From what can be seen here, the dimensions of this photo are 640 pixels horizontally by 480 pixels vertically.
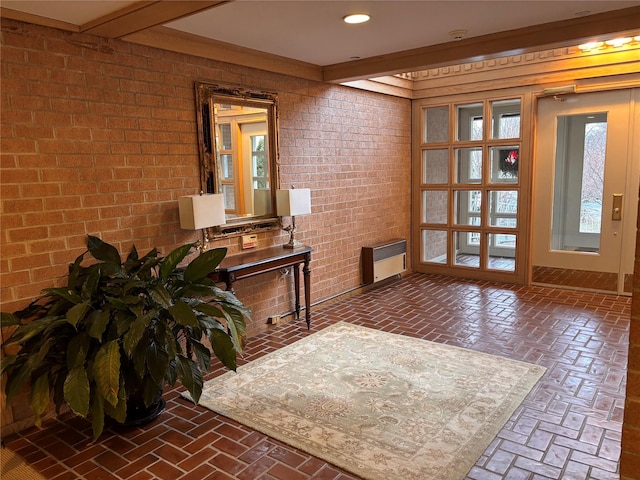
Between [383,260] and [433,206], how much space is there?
1.39 m

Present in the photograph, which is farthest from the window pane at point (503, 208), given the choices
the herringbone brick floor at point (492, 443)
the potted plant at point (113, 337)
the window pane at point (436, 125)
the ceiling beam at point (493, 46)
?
the potted plant at point (113, 337)

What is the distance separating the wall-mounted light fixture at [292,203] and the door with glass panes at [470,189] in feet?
8.74

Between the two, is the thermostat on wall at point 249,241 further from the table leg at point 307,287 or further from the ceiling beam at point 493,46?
the ceiling beam at point 493,46

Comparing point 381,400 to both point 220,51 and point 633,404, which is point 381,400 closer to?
point 633,404

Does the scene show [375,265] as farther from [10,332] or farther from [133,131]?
[10,332]

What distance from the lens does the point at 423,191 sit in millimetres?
6637

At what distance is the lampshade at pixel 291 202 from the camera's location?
432 cm

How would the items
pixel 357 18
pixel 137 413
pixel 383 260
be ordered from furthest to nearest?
1. pixel 383 260
2. pixel 357 18
3. pixel 137 413

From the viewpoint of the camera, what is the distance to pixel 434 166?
669cm

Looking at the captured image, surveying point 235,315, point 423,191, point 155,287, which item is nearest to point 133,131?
point 155,287

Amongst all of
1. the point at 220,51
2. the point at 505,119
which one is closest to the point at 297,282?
the point at 220,51

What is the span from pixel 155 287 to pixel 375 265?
11.3 ft

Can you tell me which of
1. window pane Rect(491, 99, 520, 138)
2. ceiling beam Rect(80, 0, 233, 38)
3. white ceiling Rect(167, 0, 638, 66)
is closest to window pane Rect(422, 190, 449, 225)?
window pane Rect(491, 99, 520, 138)

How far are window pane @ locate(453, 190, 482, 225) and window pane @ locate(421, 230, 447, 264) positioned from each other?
A: 40cm
